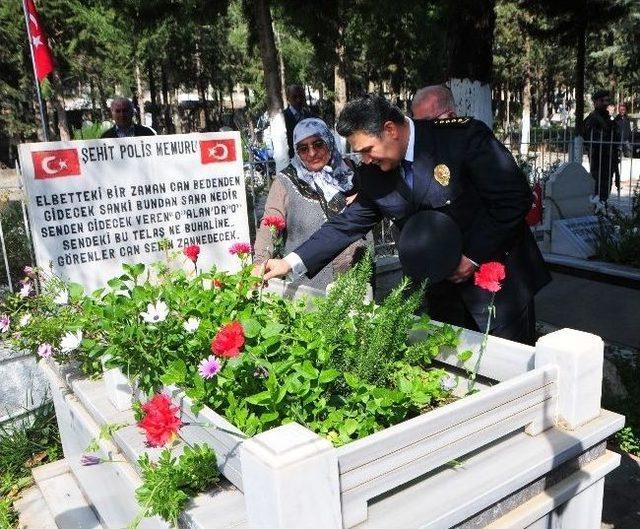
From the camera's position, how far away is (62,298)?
2.56m

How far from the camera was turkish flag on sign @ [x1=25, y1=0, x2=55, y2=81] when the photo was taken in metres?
5.38

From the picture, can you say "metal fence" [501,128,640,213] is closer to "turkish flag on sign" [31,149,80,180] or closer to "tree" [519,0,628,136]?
"tree" [519,0,628,136]

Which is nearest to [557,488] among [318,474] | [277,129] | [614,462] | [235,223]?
[614,462]

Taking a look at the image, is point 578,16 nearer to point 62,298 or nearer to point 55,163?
point 55,163

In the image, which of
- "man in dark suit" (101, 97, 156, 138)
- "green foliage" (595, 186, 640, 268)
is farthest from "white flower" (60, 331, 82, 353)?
"green foliage" (595, 186, 640, 268)

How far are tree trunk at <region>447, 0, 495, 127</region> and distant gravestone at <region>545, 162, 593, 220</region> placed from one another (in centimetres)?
95

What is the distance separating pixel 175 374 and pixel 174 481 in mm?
359

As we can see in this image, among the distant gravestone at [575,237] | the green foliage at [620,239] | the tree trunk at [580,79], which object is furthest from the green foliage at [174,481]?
the tree trunk at [580,79]

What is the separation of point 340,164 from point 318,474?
2.39 metres

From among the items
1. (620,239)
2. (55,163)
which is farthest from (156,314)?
(620,239)

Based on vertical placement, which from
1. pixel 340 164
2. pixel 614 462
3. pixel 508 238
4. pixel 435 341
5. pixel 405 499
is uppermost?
pixel 340 164

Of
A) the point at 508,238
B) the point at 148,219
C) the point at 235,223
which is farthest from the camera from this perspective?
the point at 235,223

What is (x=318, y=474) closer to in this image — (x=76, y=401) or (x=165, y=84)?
(x=76, y=401)

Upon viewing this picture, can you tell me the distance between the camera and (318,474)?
4.30 ft
